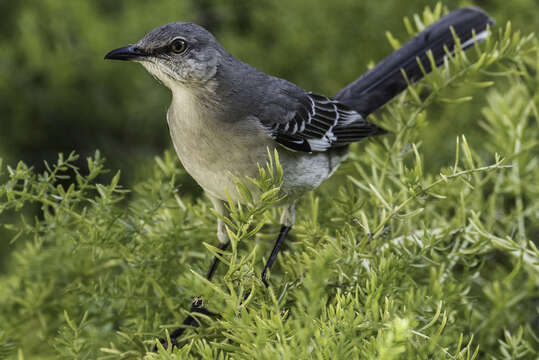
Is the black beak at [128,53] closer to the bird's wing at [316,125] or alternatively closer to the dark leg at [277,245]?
the bird's wing at [316,125]

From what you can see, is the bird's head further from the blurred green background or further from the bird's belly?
the blurred green background

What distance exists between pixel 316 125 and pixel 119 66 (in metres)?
1.32

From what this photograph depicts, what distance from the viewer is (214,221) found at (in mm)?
1649

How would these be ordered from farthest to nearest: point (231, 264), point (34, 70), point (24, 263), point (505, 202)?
point (34, 70) < point (505, 202) < point (24, 263) < point (231, 264)

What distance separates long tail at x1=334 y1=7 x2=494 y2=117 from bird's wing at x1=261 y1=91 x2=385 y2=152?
0.11m

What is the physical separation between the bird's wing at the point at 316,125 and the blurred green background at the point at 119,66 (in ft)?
2.14

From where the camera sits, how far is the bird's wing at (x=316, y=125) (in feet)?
→ 5.53

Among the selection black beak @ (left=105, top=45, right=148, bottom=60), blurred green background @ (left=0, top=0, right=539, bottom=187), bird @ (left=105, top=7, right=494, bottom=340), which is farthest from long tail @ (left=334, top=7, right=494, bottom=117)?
black beak @ (left=105, top=45, right=148, bottom=60)

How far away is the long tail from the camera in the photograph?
6.43 ft

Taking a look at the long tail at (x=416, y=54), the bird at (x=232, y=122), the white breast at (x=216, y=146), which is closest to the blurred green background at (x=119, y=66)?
the long tail at (x=416, y=54)

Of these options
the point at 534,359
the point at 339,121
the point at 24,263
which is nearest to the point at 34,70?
the point at 24,263

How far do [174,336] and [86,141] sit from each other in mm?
1530

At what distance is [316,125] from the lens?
186 centimetres

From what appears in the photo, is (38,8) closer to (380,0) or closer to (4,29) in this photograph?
(4,29)
